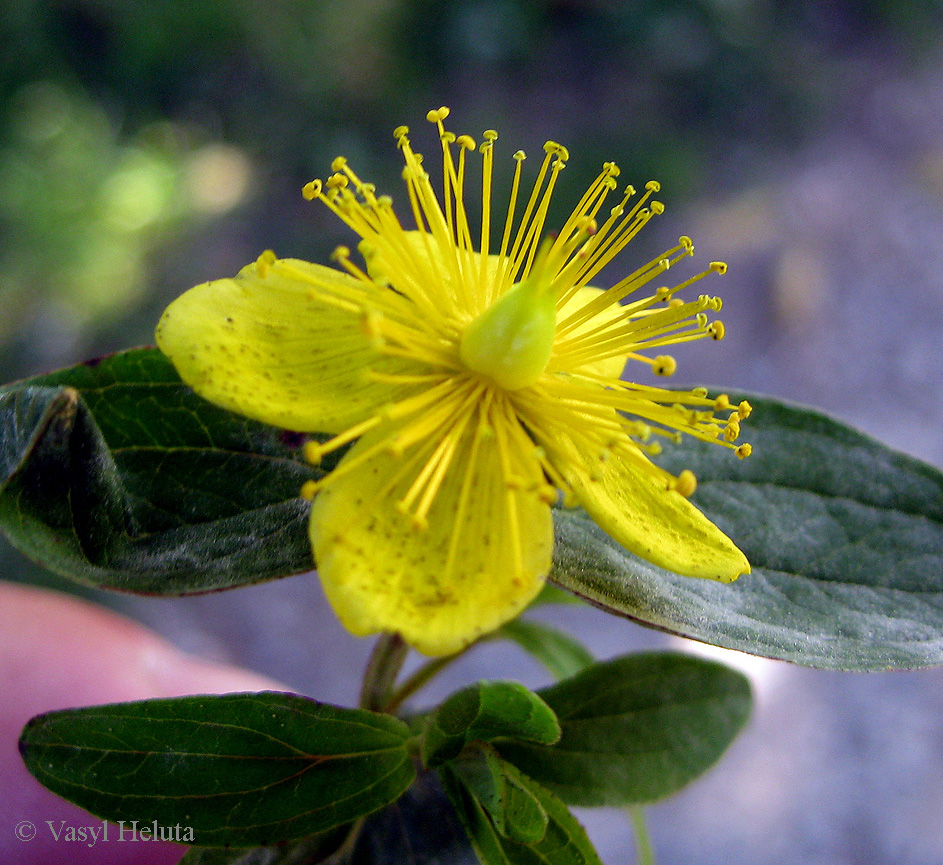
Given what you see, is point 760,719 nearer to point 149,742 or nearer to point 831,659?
point 831,659

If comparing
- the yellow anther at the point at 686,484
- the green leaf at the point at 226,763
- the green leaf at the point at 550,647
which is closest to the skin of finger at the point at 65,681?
the green leaf at the point at 226,763

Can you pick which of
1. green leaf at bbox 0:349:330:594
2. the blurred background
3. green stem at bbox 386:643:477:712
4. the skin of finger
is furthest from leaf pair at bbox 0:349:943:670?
the blurred background

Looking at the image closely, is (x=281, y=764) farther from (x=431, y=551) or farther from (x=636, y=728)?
(x=636, y=728)

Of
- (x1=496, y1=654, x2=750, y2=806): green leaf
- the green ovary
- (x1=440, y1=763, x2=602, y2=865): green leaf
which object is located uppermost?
the green ovary

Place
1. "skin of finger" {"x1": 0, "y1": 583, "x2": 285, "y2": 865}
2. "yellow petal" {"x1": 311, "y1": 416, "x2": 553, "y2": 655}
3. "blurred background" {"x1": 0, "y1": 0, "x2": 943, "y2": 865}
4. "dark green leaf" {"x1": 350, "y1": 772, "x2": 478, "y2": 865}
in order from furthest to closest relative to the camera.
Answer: "blurred background" {"x1": 0, "y1": 0, "x2": 943, "y2": 865}
"skin of finger" {"x1": 0, "y1": 583, "x2": 285, "y2": 865}
"dark green leaf" {"x1": 350, "y1": 772, "x2": 478, "y2": 865}
"yellow petal" {"x1": 311, "y1": 416, "x2": 553, "y2": 655}

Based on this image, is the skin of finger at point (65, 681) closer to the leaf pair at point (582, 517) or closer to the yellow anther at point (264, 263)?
the leaf pair at point (582, 517)

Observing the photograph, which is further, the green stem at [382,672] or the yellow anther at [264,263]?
the green stem at [382,672]

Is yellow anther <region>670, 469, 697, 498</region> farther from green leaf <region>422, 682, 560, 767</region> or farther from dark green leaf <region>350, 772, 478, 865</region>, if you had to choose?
dark green leaf <region>350, 772, 478, 865</region>
